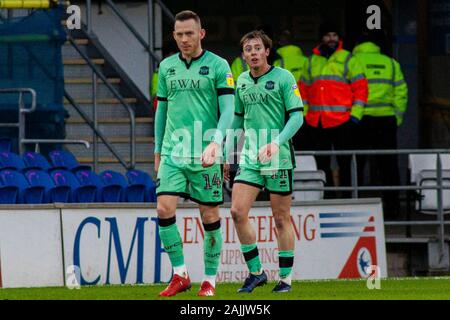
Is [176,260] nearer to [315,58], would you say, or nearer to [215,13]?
[315,58]

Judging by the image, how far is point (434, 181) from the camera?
2067 cm

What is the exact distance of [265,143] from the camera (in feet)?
47.2

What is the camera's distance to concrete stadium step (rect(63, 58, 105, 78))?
75.7ft

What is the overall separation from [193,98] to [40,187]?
16.4 ft

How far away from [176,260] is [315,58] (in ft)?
27.5

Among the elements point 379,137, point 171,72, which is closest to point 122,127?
point 379,137

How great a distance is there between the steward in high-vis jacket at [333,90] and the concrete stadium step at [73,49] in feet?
11.2

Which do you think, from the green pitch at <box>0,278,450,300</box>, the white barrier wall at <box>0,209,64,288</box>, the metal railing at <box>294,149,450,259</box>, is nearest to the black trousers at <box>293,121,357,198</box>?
the metal railing at <box>294,149,450,259</box>

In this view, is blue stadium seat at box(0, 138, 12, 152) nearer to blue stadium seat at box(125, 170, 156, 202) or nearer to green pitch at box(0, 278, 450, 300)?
blue stadium seat at box(125, 170, 156, 202)

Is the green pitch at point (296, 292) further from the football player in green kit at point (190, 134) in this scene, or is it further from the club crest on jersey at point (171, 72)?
the club crest on jersey at point (171, 72)

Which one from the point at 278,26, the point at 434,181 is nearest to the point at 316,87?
the point at 434,181

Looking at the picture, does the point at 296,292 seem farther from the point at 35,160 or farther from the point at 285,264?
the point at 35,160

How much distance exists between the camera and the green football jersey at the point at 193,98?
13672 mm

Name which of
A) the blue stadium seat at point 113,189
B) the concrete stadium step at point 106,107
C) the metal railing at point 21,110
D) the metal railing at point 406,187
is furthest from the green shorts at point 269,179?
the concrete stadium step at point 106,107
